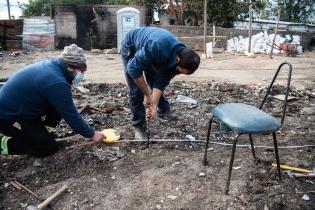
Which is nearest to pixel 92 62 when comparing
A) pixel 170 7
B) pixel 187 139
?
pixel 170 7

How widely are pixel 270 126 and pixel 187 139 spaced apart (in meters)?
1.56

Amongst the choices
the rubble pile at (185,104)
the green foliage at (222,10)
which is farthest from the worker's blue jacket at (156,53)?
the green foliage at (222,10)

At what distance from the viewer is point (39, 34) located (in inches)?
560

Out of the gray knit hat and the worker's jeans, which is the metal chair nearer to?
the worker's jeans

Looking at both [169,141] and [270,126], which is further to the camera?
[169,141]

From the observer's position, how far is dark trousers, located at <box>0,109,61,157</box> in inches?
145

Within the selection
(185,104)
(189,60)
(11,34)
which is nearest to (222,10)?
(11,34)

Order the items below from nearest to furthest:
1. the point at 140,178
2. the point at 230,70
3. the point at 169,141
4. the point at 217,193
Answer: the point at 217,193, the point at 140,178, the point at 169,141, the point at 230,70

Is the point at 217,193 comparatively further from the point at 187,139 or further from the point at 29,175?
the point at 29,175

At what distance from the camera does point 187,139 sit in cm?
423

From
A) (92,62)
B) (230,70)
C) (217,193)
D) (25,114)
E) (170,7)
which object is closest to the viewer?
(217,193)

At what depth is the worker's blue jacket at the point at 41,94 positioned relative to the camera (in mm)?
3346

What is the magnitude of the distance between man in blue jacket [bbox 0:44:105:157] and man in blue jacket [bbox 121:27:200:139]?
59 centimetres

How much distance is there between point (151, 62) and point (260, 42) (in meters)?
11.2
